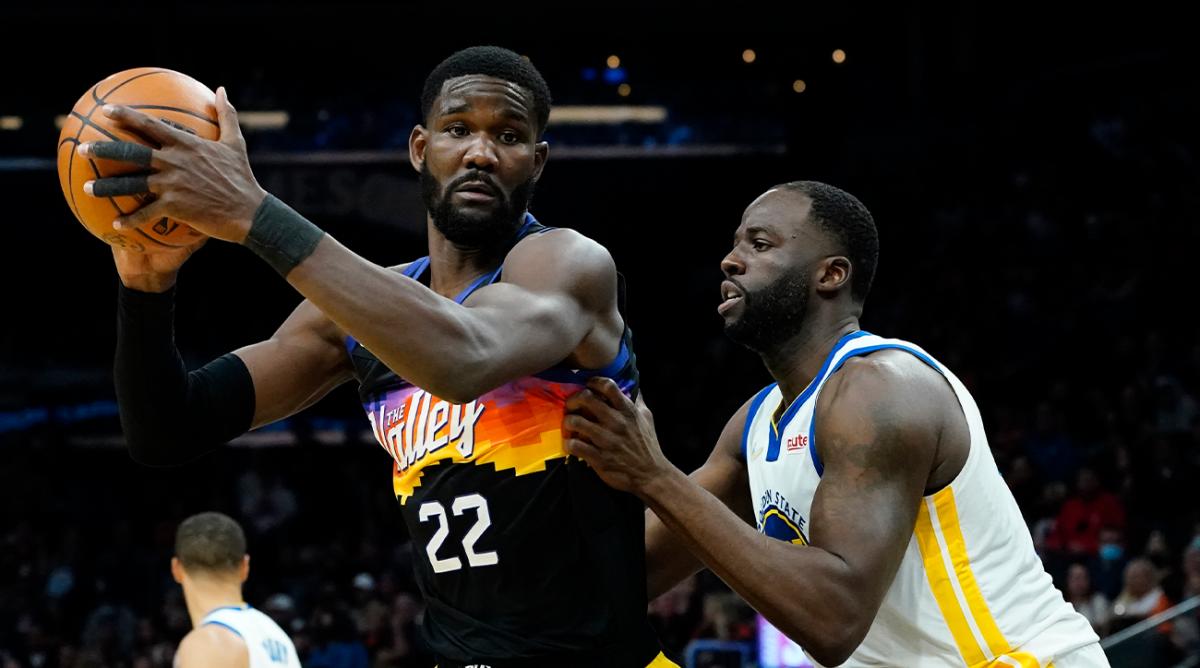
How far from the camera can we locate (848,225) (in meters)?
3.62

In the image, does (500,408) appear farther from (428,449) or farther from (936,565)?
(936,565)

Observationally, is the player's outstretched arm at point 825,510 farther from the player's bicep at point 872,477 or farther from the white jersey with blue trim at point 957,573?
the white jersey with blue trim at point 957,573

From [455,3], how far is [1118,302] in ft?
27.9

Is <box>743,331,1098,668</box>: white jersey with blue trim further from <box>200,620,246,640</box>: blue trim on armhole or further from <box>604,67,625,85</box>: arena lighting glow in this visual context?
<box>604,67,625,85</box>: arena lighting glow

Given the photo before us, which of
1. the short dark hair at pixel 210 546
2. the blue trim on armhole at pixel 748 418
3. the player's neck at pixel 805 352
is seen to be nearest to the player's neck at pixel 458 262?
the player's neck at pixel 805 352

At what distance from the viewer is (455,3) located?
16.8 metres

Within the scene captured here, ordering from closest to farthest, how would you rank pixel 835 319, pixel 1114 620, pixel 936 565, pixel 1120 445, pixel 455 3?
pixel 936 565 < pixel 835 319 < pixel 1114 620 < pixel 1120 445 < pixel 455 3

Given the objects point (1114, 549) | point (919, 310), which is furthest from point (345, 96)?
point (1114, 549)

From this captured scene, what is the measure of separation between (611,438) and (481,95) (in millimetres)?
818

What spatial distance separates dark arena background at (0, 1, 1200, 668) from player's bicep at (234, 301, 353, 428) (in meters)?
7.44

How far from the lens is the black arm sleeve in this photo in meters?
3.11

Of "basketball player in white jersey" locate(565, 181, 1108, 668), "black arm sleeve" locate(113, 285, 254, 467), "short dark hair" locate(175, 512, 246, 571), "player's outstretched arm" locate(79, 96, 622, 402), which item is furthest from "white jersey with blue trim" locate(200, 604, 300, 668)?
"player's outstretched arm" locate(79, 96, 622, 402)

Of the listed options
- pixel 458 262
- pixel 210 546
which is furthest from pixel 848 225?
pixel 210 546

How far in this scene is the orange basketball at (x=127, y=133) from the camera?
8.46ft
